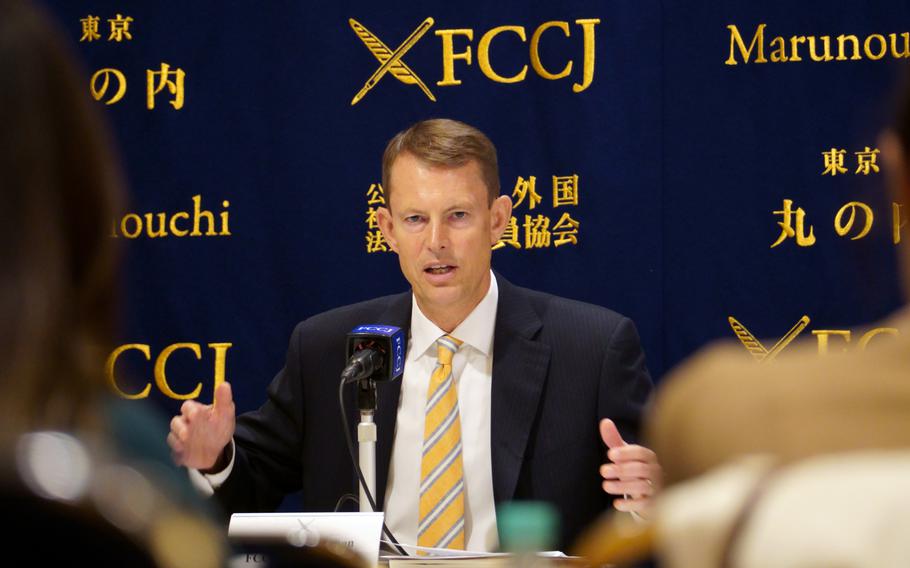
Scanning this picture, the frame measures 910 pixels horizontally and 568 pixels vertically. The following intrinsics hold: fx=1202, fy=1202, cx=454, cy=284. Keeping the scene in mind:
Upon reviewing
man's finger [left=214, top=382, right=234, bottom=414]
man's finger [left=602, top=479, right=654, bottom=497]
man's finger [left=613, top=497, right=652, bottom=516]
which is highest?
man's finger [left=214, top=382, right=234, bottom=414]

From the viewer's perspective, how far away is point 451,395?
9.34 ft

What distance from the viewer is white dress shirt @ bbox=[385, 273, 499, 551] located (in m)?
2.75

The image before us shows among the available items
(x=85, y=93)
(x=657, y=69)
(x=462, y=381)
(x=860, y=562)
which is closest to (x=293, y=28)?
(x=657, y=69)

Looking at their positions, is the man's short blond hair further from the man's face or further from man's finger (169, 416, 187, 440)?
man's finger (169, 416, 187, 440)

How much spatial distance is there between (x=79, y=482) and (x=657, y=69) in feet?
9.91

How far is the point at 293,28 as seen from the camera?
3.68 m

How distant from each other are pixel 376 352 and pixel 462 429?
0.50 meters

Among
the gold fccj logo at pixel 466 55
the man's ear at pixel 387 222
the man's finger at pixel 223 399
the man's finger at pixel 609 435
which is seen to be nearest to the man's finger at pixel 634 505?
the man's finger at pixel 609 435

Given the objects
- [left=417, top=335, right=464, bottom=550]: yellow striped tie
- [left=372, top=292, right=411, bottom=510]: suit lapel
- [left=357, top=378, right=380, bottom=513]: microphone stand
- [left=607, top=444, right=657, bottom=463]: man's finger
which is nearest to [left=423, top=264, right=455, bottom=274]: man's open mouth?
[left=417, top=335, right=464, bottom=550]: yellow striped tie

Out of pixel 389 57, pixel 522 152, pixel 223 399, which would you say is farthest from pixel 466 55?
pixel 223 399

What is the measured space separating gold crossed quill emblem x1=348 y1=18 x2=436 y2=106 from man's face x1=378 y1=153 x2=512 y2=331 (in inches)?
22.8

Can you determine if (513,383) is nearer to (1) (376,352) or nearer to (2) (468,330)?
(2) (468,330)

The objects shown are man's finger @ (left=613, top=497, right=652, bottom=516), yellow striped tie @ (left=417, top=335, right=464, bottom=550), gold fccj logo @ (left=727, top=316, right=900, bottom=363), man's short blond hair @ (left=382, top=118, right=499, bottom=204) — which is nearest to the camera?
man's finger @ (left=613, top=497, right=652, bottom=516)

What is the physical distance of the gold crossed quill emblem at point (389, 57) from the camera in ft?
11.8
